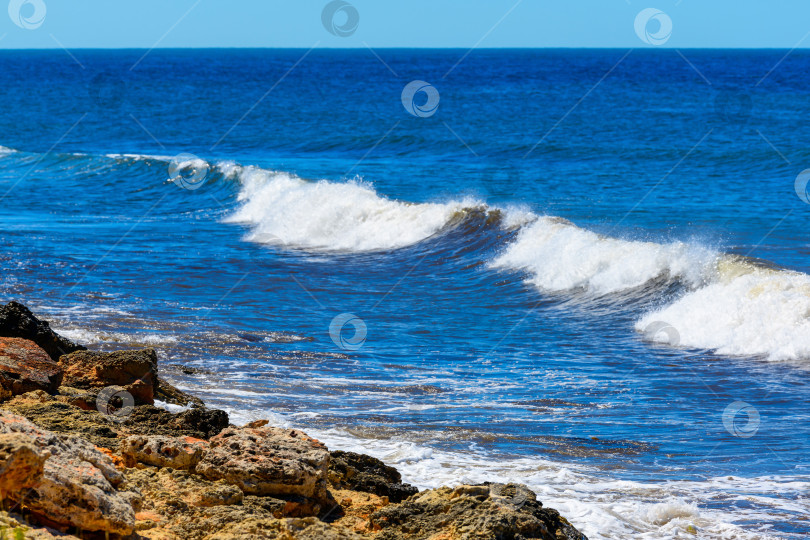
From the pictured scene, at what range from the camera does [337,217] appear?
22.9 metres

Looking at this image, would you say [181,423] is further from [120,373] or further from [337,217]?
[337,217]

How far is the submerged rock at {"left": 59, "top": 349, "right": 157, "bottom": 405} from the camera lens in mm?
8023

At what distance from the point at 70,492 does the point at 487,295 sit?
453 inches

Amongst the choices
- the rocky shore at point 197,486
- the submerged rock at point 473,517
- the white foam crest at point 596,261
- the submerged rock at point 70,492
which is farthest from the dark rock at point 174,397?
the white foam crest at point 596,261

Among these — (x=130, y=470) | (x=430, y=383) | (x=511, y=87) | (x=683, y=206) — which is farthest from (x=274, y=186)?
(x=511, y=87)

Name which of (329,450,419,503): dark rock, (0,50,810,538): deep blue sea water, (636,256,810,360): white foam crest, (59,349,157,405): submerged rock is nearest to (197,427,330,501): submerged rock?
(329,450,419,503): dark rock

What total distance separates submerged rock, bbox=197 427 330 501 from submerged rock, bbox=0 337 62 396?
2.07 meters

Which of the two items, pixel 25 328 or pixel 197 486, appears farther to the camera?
pixel 25 328

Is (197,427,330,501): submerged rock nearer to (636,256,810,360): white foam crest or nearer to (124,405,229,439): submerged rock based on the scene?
(124,405,229,439): submerged rock

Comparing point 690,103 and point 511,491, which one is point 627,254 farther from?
point 690,103

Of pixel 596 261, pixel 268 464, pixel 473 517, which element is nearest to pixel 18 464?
pixel 268 464

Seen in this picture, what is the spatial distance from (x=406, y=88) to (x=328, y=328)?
65608mm

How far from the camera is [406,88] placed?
252 ft

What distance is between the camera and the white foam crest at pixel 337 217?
845 inches
